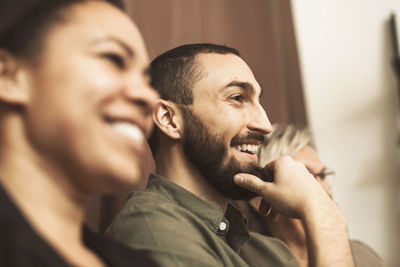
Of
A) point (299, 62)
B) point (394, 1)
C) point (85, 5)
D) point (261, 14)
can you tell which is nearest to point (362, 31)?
point (394, 1)

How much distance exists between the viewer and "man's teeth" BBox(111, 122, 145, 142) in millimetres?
531

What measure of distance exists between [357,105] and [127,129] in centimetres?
192

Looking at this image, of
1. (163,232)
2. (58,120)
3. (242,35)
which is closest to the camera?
(58,120)

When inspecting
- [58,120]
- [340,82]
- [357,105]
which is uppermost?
[58,120]

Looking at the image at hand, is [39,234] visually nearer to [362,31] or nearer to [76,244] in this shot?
[76,244]

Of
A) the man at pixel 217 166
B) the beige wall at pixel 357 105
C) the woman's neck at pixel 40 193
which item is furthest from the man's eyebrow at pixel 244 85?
the beige wall at pixel 357 105

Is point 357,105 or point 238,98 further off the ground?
point 238,98

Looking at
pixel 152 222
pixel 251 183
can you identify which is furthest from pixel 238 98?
pixel 152 222

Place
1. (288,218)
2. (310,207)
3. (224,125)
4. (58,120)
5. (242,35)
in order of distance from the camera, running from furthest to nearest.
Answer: (242,35) → (288,218) → (224,125) → (310,207) → (58,120)

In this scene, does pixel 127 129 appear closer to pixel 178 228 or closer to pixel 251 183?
pixel 178 228

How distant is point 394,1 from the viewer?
220cm

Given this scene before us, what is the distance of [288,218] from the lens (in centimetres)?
142

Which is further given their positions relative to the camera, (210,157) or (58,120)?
(210,157)

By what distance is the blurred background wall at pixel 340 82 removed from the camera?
6.40 feet
